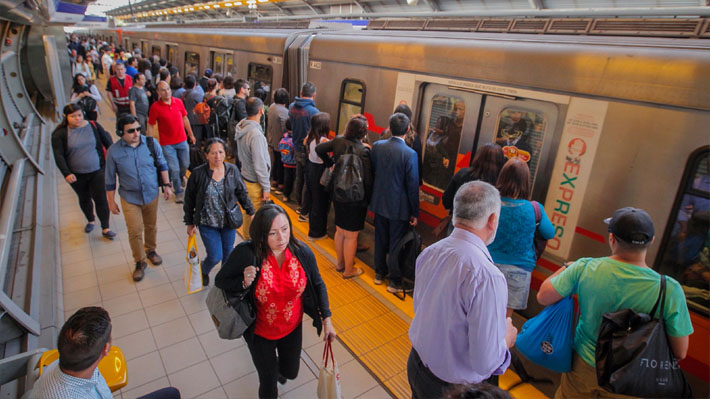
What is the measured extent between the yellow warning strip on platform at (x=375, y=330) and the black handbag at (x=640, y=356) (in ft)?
4.01

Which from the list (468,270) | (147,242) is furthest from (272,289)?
(147,242)

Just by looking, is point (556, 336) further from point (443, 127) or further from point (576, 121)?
point (443, 127)

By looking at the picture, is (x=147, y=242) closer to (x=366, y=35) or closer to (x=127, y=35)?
(x=366, y=35)

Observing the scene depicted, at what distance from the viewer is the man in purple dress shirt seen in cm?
173

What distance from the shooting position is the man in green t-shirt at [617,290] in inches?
75.0

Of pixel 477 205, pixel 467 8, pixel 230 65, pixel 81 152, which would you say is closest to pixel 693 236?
pixel 477 205

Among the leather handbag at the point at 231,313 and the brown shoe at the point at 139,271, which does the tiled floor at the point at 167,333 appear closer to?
the brown shoe at the point at 139,271

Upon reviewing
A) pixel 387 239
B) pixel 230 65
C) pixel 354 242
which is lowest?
pixel 354 242

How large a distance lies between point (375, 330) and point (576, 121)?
Answer: 95.4 inches

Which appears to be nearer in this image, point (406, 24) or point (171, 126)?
point (406, 24)

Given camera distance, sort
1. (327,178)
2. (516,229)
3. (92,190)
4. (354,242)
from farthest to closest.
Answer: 1. (92,190)
2. (327,178)
3. (354,242)
4. (516,229)

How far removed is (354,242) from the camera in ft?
14.3

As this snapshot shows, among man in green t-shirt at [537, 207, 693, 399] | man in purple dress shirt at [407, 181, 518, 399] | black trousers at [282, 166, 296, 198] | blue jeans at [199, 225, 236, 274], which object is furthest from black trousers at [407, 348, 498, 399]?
black trousers at [282, 166, 296, 198]

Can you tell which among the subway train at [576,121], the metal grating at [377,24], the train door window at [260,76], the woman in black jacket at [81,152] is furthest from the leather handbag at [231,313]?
the train door window at [260,76]
